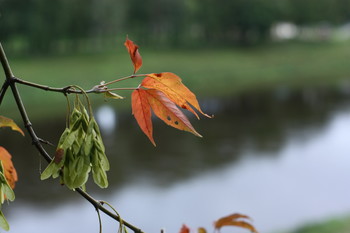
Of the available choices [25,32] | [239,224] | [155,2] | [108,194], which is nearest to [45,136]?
[108,194]

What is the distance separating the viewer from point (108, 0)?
20.1 m

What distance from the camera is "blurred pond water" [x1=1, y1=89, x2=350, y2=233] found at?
21.1 ft

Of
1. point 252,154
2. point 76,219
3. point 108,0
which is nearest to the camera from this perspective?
point 76,219

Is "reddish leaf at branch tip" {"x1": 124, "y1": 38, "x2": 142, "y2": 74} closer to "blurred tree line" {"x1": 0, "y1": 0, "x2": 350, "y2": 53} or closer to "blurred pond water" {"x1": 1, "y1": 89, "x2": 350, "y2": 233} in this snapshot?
"blurred pond water" {"x1": 1, "y1": 89, "x2": 350, "y2": 233}

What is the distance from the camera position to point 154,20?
2286 centimetres

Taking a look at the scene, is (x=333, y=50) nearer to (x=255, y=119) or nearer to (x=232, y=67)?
(x=232, y=67)

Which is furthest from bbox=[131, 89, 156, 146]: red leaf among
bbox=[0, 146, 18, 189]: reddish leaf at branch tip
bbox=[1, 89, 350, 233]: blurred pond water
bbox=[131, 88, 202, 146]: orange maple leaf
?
bbox=[1, 89, 350, 233]: blurred pond water

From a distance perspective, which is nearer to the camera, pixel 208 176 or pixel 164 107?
pixel 164 107

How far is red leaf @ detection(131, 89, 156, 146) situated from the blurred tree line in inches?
612

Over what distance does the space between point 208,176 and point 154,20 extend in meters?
16.0

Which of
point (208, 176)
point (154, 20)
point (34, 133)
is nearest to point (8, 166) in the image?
point (34, 133)

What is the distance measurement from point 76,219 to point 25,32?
1267 centimetres

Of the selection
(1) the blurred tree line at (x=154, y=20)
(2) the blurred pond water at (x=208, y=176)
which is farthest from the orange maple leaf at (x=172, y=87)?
(1) the blurred tree line at (x=154, y=20)

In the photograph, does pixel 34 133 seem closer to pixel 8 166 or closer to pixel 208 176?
pixel 8 166
